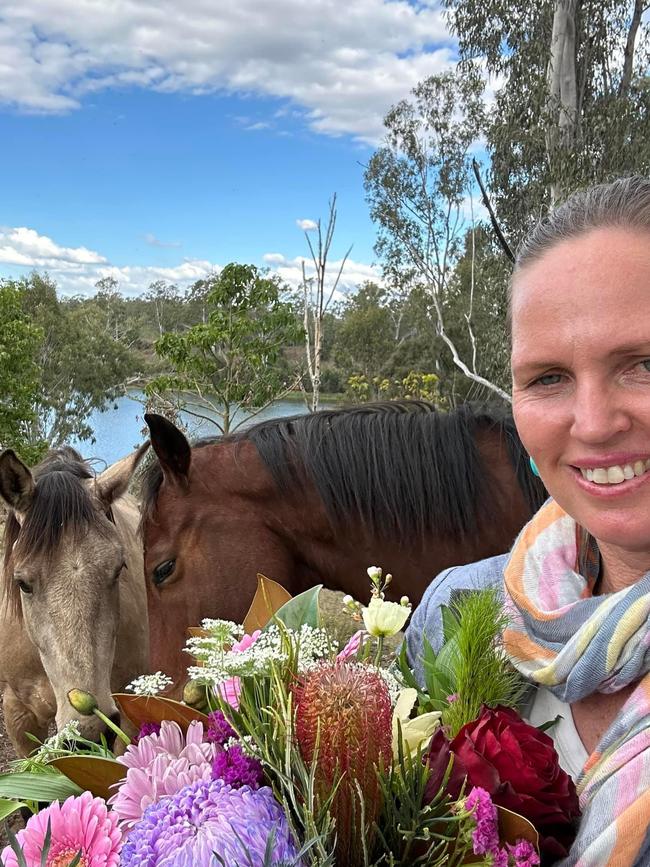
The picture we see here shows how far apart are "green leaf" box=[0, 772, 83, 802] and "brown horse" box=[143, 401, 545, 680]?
186 centimetres

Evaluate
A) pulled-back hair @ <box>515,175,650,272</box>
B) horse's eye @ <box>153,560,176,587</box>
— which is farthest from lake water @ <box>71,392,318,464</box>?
pulled-back hair @ <box>515,175,650,272</box>

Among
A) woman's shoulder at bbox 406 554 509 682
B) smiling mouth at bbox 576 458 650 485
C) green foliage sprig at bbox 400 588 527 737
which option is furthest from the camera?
woman's shoulder at bbox 406 554 509 682

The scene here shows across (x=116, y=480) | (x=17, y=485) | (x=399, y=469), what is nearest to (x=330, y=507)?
(x=399, y=469)

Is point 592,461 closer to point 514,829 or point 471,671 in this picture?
point 471,671

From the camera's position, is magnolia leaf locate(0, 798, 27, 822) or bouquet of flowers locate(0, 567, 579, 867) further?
magnolia leaf locate(0, 798, 27, 822)

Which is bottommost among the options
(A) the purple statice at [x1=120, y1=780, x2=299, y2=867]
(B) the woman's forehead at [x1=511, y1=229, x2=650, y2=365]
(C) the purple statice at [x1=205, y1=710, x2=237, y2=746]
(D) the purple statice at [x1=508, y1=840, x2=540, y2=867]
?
(D) the purple statice at [x1=508, y1=840, x2=540, y2=867]

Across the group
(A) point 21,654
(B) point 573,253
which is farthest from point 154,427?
(B) point 573,253

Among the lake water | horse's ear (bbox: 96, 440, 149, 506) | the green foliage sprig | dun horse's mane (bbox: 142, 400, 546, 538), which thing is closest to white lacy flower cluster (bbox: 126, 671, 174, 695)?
the green foliage sprig

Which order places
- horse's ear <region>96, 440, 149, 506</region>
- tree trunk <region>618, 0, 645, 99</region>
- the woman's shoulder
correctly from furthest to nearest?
tree trunk <region>618, 0, 645, 99</region> < horse's ear <region>96, 440, 149, 506</region> < the woman's shoulder

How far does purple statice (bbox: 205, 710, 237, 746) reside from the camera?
75 centimetres

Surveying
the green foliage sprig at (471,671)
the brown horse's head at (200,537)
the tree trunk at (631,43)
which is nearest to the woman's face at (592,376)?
the green foliage sprig at (471,671)

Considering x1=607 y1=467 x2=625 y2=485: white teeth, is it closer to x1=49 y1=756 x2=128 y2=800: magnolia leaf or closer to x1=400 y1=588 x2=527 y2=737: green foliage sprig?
x1=400 y1=588 x2=527 y2=737: green foliage sprig

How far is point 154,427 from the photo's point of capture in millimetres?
2686

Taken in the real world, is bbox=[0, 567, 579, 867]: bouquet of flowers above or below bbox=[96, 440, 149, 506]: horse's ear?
below
